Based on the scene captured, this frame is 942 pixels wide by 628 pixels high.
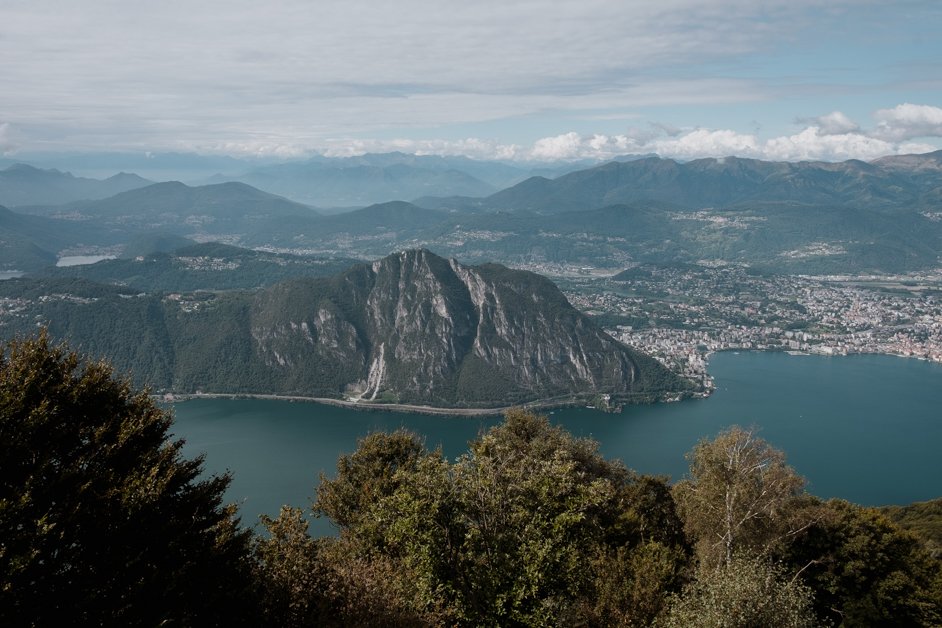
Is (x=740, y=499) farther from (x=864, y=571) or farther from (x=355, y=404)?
(x=355, y=404)

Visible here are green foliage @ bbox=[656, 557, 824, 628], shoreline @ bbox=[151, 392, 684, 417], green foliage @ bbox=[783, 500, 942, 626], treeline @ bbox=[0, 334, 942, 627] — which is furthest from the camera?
shoreline @ bbox=[151, 392, 684, 417]

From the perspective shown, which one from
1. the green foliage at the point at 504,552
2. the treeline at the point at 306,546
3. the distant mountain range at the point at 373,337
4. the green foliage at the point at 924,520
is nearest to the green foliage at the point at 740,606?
the treeline at the point at 306,546

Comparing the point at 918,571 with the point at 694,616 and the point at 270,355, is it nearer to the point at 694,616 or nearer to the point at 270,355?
the point at 694,616

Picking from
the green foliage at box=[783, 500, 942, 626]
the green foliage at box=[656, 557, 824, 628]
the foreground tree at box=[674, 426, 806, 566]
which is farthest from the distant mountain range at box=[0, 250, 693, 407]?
the green foliage at box=[656, 557, 824, 628]

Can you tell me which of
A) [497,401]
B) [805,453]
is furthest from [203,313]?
[805,453]

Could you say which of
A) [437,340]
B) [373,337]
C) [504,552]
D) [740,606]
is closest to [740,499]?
[740,606]

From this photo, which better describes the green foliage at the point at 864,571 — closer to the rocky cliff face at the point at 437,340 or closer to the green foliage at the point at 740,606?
the green foliage at the point at 740,606

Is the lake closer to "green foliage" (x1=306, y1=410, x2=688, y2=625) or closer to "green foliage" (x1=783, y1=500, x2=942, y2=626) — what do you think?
"green foliage" (x1=783, y1=500, x2=942, y2=626)
